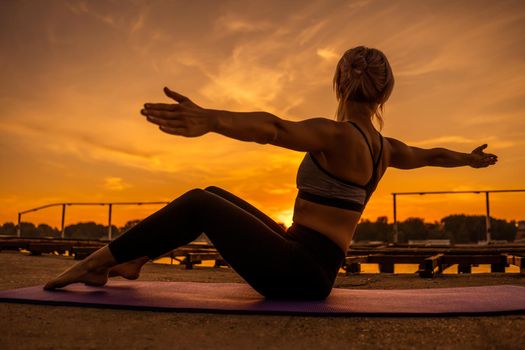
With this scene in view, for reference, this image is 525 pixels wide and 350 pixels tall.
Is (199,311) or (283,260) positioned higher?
(283,260)

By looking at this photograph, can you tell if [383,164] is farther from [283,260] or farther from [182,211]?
[182,211]

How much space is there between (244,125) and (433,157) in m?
1.59

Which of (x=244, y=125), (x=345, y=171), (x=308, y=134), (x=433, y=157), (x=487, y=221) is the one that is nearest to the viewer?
(x=244, y=125)

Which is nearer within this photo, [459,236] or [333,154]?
[333,154]

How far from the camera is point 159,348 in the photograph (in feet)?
4.77

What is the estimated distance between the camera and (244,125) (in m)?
1.74

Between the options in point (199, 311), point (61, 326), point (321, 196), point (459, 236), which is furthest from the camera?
point (459, 236)

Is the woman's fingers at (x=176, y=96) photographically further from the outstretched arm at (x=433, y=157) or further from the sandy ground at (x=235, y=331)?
the outstretched arm at (x=433, y=157)

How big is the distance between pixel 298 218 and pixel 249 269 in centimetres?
32

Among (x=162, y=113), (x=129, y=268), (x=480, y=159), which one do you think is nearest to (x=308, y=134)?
(x=162, y=113)

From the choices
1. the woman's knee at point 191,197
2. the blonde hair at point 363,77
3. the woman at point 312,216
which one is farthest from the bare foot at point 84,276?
the blonde hair at point 363,77

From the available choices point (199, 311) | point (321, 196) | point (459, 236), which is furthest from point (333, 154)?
point (459, 236)

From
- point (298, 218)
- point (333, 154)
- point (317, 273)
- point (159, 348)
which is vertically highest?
point (333, 154)

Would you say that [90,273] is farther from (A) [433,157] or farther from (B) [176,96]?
(A) [433,157]
